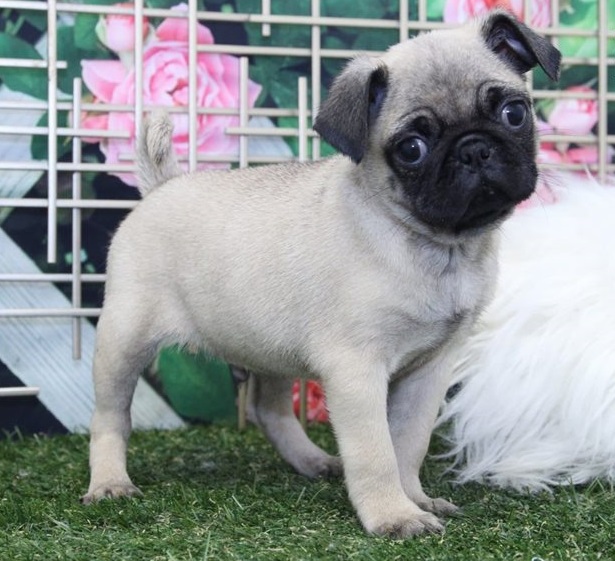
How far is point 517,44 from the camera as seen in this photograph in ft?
6.61

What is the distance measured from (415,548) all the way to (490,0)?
202 centimetres

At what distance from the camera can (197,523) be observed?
1910mm

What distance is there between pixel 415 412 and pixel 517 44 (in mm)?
759

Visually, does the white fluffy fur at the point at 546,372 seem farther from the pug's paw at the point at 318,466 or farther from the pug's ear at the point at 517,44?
the pug's ear at the point at 517,44

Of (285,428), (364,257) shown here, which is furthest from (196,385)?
(364,257)

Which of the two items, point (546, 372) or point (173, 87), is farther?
point (173, 87)

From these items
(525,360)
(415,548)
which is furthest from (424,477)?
(415,548)

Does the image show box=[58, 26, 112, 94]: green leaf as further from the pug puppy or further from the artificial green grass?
the artificial green grass

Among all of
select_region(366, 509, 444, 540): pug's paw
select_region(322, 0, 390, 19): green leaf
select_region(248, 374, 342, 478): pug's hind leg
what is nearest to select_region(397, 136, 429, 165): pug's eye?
select_region(366, 509, 444, 540): pug's paw

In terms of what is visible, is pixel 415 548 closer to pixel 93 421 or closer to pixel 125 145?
pixel 93 421

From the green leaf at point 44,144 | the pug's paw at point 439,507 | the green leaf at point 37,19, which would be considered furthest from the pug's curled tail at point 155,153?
the pug's paw at point 439,507

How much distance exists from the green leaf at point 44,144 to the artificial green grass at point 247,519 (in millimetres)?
865

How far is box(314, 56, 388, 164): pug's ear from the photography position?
6.00 ft

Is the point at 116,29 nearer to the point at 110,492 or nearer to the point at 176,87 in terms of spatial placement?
the point at 176,87
